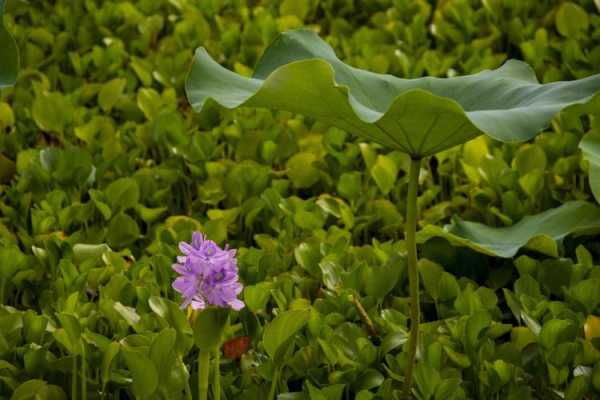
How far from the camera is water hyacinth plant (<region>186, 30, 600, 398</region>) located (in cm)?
156

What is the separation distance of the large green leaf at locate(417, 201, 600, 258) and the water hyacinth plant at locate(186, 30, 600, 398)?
33cm

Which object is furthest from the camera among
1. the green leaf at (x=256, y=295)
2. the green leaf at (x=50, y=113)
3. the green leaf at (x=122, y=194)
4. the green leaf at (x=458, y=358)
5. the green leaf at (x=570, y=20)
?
the green leaf at (x=570, y=20)

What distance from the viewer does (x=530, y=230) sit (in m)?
2.23

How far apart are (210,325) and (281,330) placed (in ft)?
0.60

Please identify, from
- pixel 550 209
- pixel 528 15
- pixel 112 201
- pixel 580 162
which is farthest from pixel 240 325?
pixel 528 15

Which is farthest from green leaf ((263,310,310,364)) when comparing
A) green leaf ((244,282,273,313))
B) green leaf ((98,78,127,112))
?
green leaf ((98,78,127,112))

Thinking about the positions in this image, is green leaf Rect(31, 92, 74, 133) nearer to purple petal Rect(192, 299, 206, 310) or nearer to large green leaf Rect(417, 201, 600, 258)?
large green leaf Rect(417, 201, 600, 258)

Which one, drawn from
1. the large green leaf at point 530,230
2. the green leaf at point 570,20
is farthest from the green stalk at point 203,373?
the green leaf at point 570,20

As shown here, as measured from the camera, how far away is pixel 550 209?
2.36m

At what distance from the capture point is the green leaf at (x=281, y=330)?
1.65m

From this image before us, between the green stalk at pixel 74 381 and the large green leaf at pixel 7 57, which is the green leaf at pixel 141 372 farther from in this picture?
the large green leaf at pixel 7 57

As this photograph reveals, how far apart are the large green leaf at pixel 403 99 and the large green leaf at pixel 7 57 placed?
0.48 m

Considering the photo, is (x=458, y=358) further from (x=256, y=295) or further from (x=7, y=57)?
(x=7, y=57)

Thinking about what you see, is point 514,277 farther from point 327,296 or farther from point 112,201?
point 112,201
